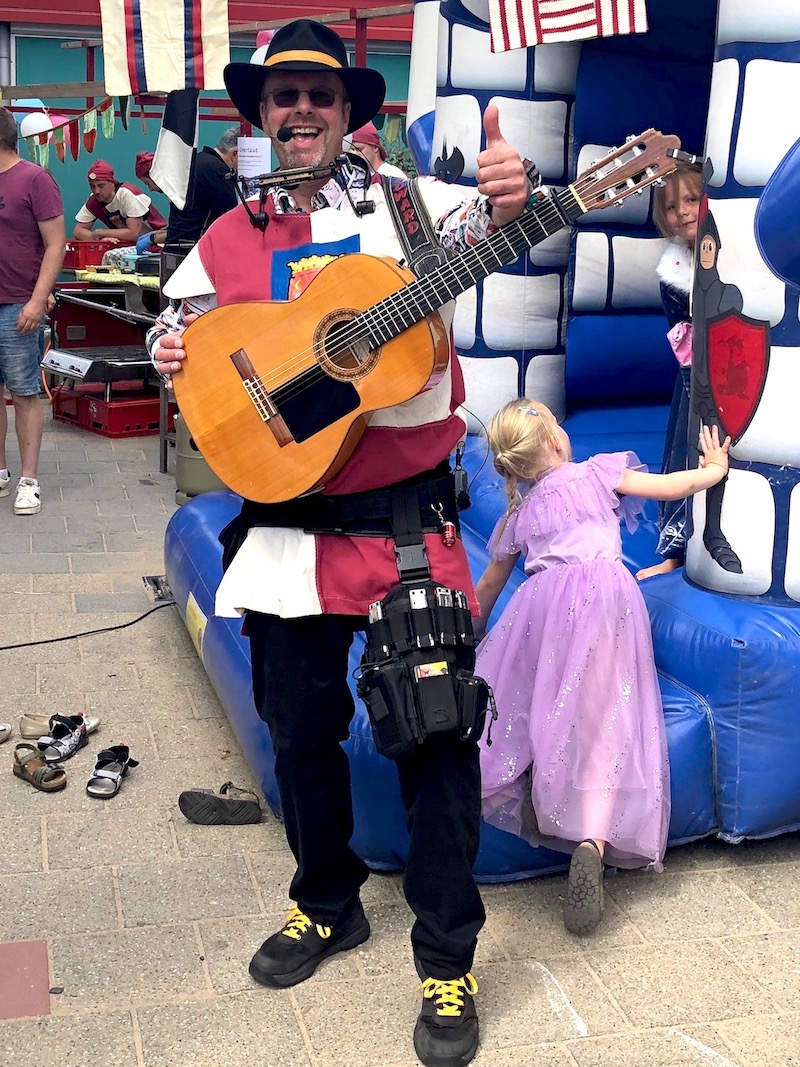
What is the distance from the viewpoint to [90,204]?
1079 cm

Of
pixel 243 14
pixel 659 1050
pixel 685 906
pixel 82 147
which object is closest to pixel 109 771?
pixel 685 906

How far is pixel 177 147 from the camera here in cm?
664

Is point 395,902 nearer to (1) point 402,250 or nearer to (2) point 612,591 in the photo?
(2) point 612,591

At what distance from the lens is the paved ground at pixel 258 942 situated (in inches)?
95.7

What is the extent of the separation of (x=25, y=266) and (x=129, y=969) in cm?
419

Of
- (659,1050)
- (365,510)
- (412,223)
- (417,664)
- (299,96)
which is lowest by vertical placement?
(659,1050)

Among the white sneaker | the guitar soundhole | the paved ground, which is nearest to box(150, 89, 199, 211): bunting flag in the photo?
the white sneaker

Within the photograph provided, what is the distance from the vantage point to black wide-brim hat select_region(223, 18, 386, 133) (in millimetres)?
2467

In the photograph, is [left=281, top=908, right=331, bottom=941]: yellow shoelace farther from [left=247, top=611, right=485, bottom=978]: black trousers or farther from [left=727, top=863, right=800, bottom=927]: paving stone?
[left=727, top=863, right=800, bottom=927]: paving stone

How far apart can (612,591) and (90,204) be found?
888 centimetres

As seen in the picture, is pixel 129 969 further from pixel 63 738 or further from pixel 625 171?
pixel 625 171

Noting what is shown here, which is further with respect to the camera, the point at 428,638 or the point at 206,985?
the point at 206,985

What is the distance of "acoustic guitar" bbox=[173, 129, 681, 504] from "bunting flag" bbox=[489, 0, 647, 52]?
6.42ft

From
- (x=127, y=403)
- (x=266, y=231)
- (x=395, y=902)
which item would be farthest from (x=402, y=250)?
(x=127, y=403)
